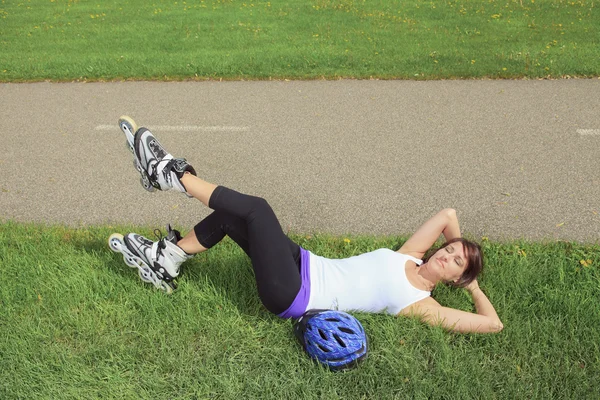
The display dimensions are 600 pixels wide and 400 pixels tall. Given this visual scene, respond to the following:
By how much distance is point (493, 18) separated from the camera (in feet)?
38.7

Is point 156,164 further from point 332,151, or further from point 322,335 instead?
point 332,151

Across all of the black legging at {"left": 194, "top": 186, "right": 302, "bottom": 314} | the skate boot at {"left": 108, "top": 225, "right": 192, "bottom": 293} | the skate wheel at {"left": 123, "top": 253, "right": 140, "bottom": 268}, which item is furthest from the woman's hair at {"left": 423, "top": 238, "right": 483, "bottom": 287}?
the skate wheel at {"left": 123, "top": 253, "right": 140, "bottom": 268}

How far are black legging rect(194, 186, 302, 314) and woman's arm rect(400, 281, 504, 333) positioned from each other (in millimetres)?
798

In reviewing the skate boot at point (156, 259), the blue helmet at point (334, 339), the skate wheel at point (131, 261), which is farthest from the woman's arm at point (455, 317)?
the skate wheel at point (131, 261)

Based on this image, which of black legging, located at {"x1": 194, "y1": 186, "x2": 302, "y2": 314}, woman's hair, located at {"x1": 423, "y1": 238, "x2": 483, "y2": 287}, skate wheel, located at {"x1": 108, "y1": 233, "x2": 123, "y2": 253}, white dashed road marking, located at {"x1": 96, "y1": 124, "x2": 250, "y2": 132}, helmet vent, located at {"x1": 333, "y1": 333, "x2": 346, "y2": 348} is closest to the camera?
helmet vent, located at {"x1": 333, "y1": 333, "x2": 346, "y2": 348}

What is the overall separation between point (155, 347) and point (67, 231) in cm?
185

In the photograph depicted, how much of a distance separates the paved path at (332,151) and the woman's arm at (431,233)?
0.72 m

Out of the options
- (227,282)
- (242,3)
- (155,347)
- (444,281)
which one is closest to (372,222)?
(444,281)

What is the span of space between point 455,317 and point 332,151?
3218mm

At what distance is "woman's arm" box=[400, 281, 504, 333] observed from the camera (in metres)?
3.49

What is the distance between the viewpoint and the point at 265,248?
11.6 ft

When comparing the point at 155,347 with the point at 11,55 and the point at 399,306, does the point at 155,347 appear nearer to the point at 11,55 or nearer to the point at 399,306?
the point at 399,306

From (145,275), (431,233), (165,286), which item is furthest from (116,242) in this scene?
(431,233)

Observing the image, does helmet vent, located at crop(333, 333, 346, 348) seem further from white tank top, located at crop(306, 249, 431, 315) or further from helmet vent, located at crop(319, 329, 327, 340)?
white tank top, located at crop(306, 249, 431, 315)
